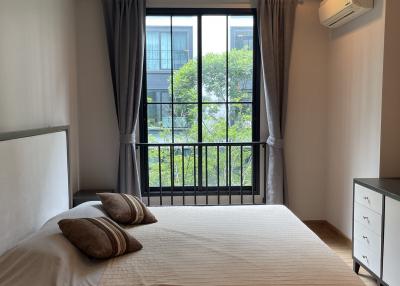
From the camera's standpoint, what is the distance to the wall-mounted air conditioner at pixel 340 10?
10.4 feet

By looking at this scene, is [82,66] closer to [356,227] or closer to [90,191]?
[90,191]

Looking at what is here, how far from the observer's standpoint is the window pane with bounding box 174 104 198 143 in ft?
13.8

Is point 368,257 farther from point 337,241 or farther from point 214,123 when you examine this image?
point 214,123

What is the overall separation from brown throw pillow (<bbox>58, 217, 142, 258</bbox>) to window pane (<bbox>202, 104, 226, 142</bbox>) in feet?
7.32

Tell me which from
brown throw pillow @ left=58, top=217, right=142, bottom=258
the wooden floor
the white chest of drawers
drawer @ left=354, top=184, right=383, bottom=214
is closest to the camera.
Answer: brown throw pillow @ left=58, top=217, right=142, bottom=258

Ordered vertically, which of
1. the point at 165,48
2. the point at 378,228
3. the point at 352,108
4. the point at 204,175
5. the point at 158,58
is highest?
the point at 165,48

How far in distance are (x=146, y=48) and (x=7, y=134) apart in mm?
2325

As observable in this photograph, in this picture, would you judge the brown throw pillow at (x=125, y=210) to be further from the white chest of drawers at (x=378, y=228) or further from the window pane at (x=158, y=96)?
the window pane at (x=158, y=96)

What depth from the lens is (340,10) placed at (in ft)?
11.2

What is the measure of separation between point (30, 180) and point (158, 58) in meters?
2.20

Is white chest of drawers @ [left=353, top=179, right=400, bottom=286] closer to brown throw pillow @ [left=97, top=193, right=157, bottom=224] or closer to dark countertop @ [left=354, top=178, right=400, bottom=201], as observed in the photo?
dark countertop @ [left=354, top=178, right=400, bottom=201]

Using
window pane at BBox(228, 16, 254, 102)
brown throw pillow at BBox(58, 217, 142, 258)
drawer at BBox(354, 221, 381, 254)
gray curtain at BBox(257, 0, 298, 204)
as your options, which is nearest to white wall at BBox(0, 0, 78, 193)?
brown throw pillow at BBox(58, 217, 142, 258)

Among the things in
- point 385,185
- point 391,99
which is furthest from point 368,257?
point 391,99

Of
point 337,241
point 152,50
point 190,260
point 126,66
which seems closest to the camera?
point 190,260
